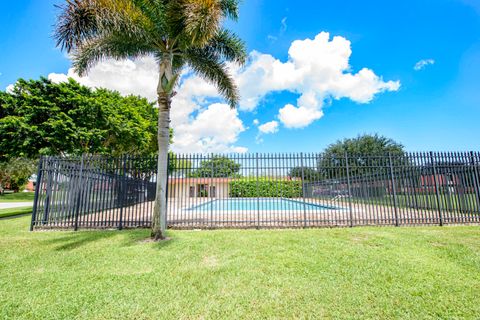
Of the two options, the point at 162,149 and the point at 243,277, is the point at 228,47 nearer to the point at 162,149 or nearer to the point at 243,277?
the point at 162,149

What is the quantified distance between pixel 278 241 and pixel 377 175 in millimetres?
6049

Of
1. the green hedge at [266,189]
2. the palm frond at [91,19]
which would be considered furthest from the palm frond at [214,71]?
the green hedge at [266,189]

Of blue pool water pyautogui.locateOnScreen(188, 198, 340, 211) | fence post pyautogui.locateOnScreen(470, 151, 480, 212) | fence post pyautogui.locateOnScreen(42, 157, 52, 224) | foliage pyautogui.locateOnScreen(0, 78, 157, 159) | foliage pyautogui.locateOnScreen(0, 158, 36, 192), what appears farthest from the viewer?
foliage pyautogui.locateOnScreen(0, 158, 36, 192)

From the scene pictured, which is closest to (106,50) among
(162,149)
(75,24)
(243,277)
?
(75,24)

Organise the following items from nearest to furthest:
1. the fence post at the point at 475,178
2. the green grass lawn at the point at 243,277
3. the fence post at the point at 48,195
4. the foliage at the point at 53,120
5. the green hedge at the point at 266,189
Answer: the green grass lawn at the point at 243,277 → the green hedge at the point at 266,189 → the fence post at the point at 48,195 → the fence post at the point at 475,178 → the foliage at the point at 53,120

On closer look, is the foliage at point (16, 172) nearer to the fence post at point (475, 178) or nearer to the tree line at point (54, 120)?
the tree line at point (54, 120)

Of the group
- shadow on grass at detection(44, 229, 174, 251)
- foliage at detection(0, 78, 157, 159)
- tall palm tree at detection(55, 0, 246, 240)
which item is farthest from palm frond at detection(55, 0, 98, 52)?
foliage at detection(0, 78, 157, 159)

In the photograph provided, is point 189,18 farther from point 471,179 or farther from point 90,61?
point 471,179

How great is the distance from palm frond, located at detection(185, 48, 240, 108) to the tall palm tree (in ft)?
0.11

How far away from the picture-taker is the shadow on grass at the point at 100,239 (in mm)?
5812

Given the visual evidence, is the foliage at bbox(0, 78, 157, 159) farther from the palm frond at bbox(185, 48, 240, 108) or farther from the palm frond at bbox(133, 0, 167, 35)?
the palm frond at bbox(133, 0, 167, 35)

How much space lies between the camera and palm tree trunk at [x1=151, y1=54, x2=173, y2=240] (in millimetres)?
6250

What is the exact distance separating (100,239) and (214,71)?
21.8 feet

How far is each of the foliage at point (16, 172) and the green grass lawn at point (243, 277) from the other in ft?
133
